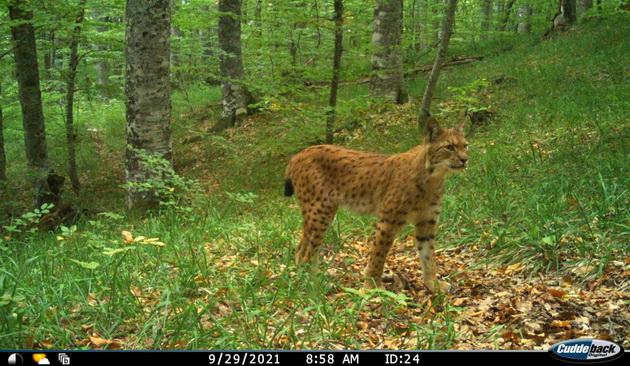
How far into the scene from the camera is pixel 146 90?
960cm

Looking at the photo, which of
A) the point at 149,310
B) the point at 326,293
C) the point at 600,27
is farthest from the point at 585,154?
the point at 600,27

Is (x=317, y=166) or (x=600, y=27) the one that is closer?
A: (x=317, y=166)

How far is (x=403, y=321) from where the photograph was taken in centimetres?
487

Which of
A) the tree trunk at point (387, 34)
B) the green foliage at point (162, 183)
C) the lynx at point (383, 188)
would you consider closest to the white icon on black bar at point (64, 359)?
the lynx at point (383, 188)

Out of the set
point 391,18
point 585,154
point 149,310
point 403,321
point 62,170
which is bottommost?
point 62,170

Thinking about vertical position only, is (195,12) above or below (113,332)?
above

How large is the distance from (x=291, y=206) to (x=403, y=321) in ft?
17.1

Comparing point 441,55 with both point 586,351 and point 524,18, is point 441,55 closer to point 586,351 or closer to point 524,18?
point 586,351

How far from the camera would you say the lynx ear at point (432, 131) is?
5.32 m

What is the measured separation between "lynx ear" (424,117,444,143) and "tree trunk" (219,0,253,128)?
44.3 feet

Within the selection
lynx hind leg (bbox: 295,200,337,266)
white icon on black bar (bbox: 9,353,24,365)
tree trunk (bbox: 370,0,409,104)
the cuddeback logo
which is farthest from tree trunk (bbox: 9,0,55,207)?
the cuddeback logo

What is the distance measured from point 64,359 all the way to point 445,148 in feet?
13.0

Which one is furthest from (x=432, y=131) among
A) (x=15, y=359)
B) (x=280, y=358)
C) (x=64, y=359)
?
(x=15, y=359)

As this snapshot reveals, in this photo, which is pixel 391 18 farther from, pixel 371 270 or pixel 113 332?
pixel 113 332
